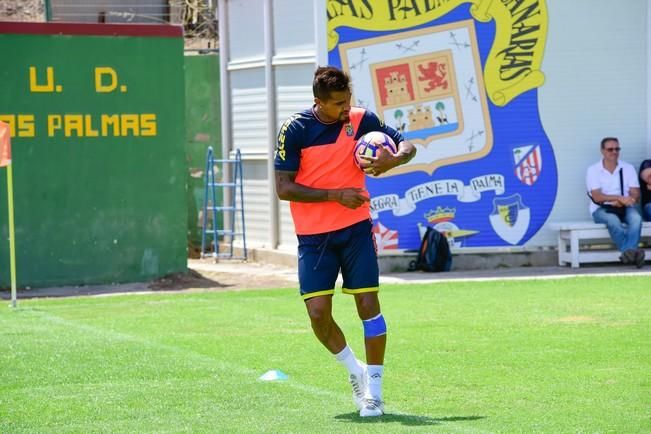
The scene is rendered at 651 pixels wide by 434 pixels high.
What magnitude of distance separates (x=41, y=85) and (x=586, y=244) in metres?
8.05

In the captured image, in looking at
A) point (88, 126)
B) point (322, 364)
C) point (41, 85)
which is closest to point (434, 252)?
point (88, 126)

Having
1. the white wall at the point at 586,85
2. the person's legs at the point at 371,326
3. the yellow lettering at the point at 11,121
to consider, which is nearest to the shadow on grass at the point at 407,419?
the person's legs at the point at 371,326

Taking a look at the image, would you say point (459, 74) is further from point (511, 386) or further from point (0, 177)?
point (511, 386)

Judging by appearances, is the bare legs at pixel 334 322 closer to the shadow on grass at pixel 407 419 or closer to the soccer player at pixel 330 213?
the soccer player at pixel 330 213

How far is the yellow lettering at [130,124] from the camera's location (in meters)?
18.1

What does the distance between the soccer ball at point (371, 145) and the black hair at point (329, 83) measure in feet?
1.08

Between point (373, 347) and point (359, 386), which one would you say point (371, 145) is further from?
point (359, 386)

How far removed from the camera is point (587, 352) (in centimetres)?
1031

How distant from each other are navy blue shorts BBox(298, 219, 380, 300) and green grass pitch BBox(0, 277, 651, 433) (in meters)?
0.80

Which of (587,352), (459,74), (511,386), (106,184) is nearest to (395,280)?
(459,74)

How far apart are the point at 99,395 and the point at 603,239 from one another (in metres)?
11.0

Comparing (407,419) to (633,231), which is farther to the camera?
(633,231)

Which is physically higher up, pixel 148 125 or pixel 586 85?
pixel 586 85

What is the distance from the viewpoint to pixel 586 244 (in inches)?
727
